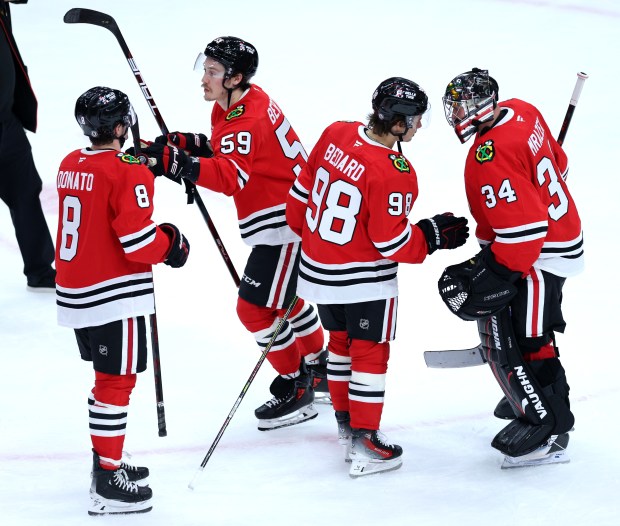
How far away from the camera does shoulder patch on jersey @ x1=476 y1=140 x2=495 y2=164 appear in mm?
2965

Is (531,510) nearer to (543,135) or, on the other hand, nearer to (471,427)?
(471,427)

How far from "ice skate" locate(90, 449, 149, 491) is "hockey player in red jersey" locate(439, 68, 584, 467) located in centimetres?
102

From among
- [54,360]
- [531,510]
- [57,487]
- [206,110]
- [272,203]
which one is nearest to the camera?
[531,510]

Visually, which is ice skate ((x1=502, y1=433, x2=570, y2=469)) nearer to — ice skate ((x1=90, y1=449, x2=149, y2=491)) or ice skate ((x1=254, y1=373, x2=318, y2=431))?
ice skate ((x1=254, y1=373, x2=318, y2=431))

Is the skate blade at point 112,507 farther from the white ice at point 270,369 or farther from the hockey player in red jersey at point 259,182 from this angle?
the hockey player in red jersey at point 259,182

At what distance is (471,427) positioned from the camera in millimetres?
3572

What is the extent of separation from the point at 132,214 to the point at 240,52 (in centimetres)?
84

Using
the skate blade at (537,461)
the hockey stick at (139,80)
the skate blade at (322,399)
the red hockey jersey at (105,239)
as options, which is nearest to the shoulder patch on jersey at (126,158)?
the red hockey jersey at (105,239)

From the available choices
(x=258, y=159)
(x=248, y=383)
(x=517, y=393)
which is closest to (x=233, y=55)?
(x=258, y=159)

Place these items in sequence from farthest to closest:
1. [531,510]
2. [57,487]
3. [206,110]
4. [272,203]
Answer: [206,110], [272,203], [57,487], [531,510]

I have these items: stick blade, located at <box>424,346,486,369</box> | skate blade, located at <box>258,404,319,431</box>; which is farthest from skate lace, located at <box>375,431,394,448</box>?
skate blade, located at <box>258,404,319,431</box>

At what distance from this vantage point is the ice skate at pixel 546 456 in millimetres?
3281

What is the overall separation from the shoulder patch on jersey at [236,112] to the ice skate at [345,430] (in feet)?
3.28

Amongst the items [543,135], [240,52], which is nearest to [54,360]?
[240,52]
